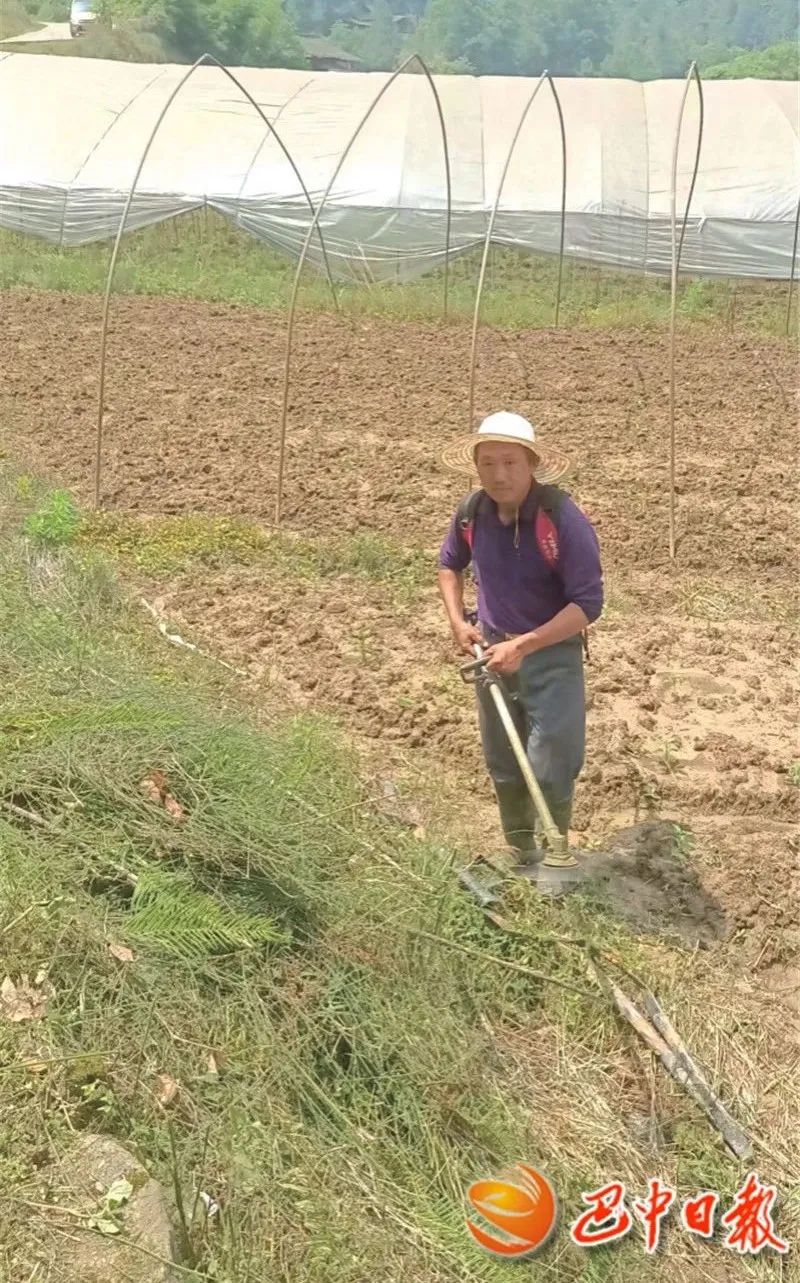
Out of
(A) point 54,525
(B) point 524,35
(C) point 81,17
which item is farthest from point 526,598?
(B) point 524,35

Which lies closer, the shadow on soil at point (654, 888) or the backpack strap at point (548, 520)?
the backpack strap at point (548, 520)

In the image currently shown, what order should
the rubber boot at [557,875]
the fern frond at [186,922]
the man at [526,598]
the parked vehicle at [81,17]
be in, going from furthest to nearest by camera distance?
1. the parked vehicle at [81,17]
2. the man at [526,598]
3. the rubber boot at [557,875]
4. the fern frond at [186,922]

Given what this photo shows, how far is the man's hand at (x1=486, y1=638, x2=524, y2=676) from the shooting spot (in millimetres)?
2998

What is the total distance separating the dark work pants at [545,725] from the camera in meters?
3.16

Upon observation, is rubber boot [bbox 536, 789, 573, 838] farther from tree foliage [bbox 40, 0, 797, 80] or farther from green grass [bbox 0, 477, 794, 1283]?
tree foliage [bbox 40, 0, 797, 80]

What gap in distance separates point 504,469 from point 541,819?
847mm

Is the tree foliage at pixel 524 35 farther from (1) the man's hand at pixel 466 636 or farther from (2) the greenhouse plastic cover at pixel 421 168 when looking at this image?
(1) the man's hand at pixel 466 636

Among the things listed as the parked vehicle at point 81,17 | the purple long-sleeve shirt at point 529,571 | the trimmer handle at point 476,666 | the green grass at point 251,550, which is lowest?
the green grass at point 251,550

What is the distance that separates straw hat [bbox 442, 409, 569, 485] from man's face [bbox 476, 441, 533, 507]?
2 cm

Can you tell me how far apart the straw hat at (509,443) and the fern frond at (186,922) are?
49.0 inches

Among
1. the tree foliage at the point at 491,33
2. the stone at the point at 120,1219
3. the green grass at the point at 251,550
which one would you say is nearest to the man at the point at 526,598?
the stone at the point at 120,1219

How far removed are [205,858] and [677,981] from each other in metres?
1.19

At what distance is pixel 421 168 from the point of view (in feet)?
49.0

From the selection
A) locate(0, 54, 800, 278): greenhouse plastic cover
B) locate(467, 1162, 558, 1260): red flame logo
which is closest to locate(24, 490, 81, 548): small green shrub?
locate(467, 1162, 558, 1260): red flame logo
